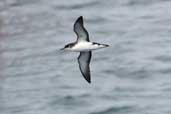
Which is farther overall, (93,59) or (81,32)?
(93,59)

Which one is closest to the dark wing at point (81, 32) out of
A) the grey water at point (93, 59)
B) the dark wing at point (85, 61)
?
the dark wing at point (85, 61)

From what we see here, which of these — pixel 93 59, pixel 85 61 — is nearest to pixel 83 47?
pixel 85 61

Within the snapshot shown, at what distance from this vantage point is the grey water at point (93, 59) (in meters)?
25.5

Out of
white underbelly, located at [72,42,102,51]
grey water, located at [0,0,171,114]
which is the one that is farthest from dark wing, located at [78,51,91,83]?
grey water, located at [0,0,171,114]

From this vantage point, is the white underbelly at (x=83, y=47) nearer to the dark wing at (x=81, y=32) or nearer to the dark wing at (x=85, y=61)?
the dark wing at (x=81, y=32)

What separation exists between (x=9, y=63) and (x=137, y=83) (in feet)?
12.5

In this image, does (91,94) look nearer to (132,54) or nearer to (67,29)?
(132,54)

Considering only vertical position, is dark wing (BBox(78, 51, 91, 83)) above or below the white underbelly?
below

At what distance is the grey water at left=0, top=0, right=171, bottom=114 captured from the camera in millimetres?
25516

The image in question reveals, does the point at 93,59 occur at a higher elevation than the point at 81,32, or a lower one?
lower

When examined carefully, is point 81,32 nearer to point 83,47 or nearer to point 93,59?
point 83,47

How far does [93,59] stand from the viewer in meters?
28.6

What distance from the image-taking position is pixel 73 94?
2609cm

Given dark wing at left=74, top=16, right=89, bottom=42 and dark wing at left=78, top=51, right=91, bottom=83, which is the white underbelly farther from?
dark wing at left=78, top=51, right=91, bottom=83
